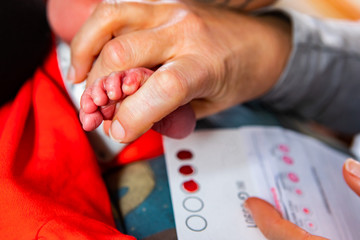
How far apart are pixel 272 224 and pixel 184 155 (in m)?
0.17

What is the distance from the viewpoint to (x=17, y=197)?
36 cm

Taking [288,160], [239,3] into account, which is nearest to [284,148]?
[288,160]

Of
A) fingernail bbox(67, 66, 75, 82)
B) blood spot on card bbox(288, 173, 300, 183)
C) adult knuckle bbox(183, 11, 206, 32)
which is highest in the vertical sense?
adult knuckle bbox(183, 11, 206, 32)

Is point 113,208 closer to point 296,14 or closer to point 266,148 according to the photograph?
point 266,148

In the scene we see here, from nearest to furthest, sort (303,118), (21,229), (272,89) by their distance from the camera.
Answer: (21,229) < (272,89) < (303,118)

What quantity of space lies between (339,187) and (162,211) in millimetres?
297

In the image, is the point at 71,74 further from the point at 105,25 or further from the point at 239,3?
the point at 239,3

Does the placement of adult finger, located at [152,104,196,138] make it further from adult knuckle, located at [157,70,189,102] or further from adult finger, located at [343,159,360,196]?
adult finger, located at [343,159,360,196]

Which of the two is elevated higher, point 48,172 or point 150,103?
point 150,103

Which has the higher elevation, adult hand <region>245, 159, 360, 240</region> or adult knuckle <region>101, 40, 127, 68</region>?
adult knuckle <region>101, 40, 127, 68</region>

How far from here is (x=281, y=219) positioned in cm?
43

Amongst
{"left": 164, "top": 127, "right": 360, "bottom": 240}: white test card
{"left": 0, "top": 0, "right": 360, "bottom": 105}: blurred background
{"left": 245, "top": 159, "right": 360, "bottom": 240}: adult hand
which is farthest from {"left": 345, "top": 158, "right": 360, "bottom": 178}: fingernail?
{"left": 0, "top": 0, "right": 360, "bottom": 105}: blurred background

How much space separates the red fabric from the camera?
351 millimetres

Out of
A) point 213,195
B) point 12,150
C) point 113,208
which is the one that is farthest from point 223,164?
point 12,150
